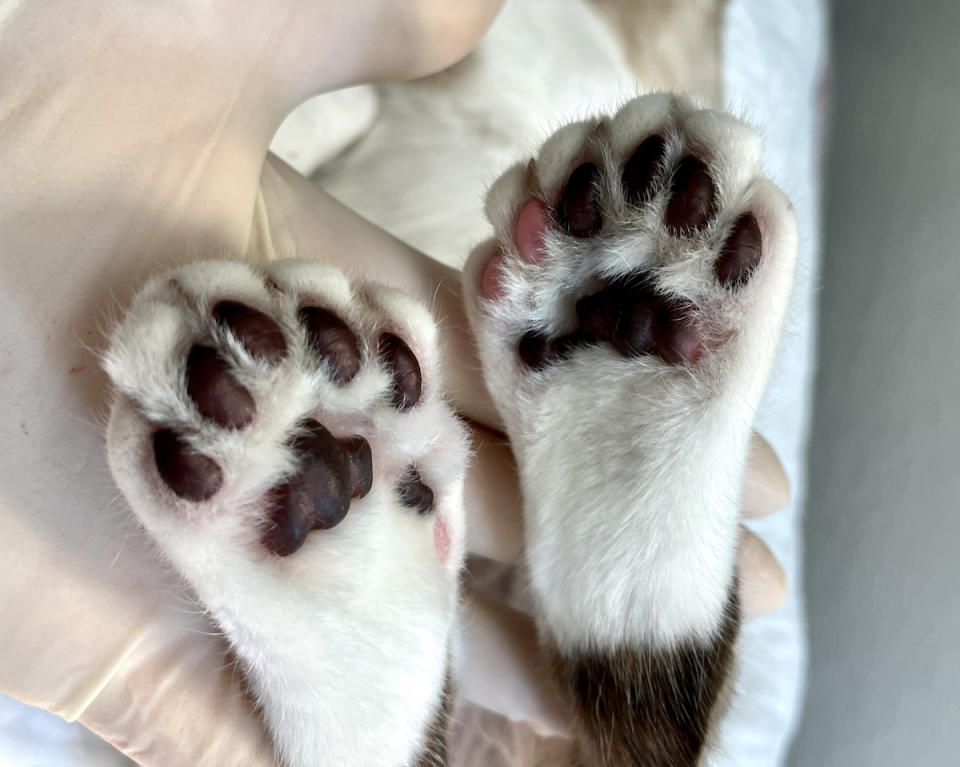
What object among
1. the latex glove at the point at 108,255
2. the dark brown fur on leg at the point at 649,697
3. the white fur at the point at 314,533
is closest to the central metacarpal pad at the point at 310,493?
the white fur at the point at 314,533

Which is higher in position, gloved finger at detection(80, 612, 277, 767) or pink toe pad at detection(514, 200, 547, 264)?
pink toe pad at detection(514, 200, 547, 264)

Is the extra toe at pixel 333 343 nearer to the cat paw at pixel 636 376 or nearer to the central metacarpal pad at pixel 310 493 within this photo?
the central metacarpal pad at pixel 310 493

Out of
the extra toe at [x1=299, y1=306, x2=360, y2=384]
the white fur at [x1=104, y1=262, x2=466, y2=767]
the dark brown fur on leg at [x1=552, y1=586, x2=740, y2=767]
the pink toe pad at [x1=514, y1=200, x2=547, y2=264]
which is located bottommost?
the dark brown fur on leg at [x1=552, y1=586, x2=740, y2=767]

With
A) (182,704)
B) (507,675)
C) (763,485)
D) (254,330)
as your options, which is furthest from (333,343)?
(763,485)

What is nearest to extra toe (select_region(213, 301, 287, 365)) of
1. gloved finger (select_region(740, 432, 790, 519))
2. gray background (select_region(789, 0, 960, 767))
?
gloved finger (select_region(740, 432, 790, 519))

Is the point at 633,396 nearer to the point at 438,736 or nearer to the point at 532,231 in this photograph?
the point at 532,231

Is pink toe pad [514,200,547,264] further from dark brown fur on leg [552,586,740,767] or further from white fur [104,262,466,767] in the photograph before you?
dark brown fur on leg [552,586,740,767]
